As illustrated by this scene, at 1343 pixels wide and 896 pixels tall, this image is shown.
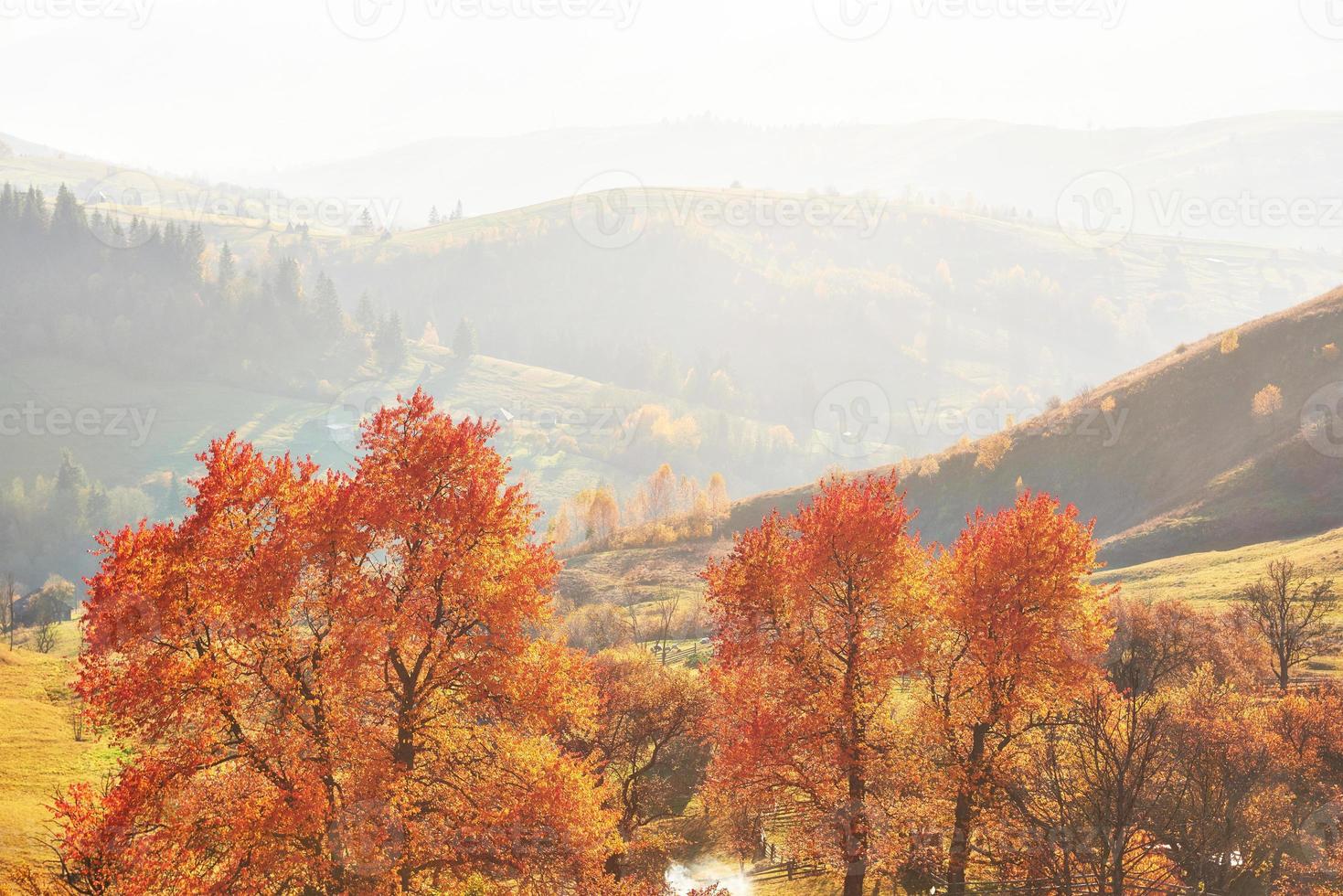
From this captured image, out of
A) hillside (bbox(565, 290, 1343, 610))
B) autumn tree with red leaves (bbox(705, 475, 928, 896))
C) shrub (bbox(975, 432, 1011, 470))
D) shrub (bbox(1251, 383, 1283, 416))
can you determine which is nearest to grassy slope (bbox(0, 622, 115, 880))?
autumn tree with red leaves (bbox(705, 475, 928, 896))

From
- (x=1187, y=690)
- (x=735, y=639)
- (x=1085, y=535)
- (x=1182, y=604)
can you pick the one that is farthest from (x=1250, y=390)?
(x=735, y=639)

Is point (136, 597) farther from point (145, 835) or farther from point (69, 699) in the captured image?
point (69, 699)

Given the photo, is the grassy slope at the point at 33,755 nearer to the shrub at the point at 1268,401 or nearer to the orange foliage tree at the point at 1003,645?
the orange foliage tree at the point at 1003,645

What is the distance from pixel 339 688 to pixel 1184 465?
447 ft

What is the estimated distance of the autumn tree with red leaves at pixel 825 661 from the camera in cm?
3597

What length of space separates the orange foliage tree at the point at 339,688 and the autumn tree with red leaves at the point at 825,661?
8506 mm

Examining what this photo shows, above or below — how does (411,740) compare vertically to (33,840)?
above

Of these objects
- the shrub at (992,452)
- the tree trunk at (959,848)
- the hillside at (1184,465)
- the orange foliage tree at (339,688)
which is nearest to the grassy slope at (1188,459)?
the hillside at (1184,465)

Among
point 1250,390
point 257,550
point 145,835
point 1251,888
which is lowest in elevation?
point 1251,888

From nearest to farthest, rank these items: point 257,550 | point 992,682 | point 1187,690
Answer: point 257,550
point 992,682
point 1187,690

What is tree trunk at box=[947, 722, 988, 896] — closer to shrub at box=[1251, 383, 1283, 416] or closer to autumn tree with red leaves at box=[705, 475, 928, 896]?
autumn tree with red leaves at box=[705, 475, 928, 896]

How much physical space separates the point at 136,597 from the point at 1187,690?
53.1 m

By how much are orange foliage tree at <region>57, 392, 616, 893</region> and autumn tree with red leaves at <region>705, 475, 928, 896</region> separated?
8.51 metres

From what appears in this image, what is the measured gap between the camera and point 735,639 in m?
39.1
